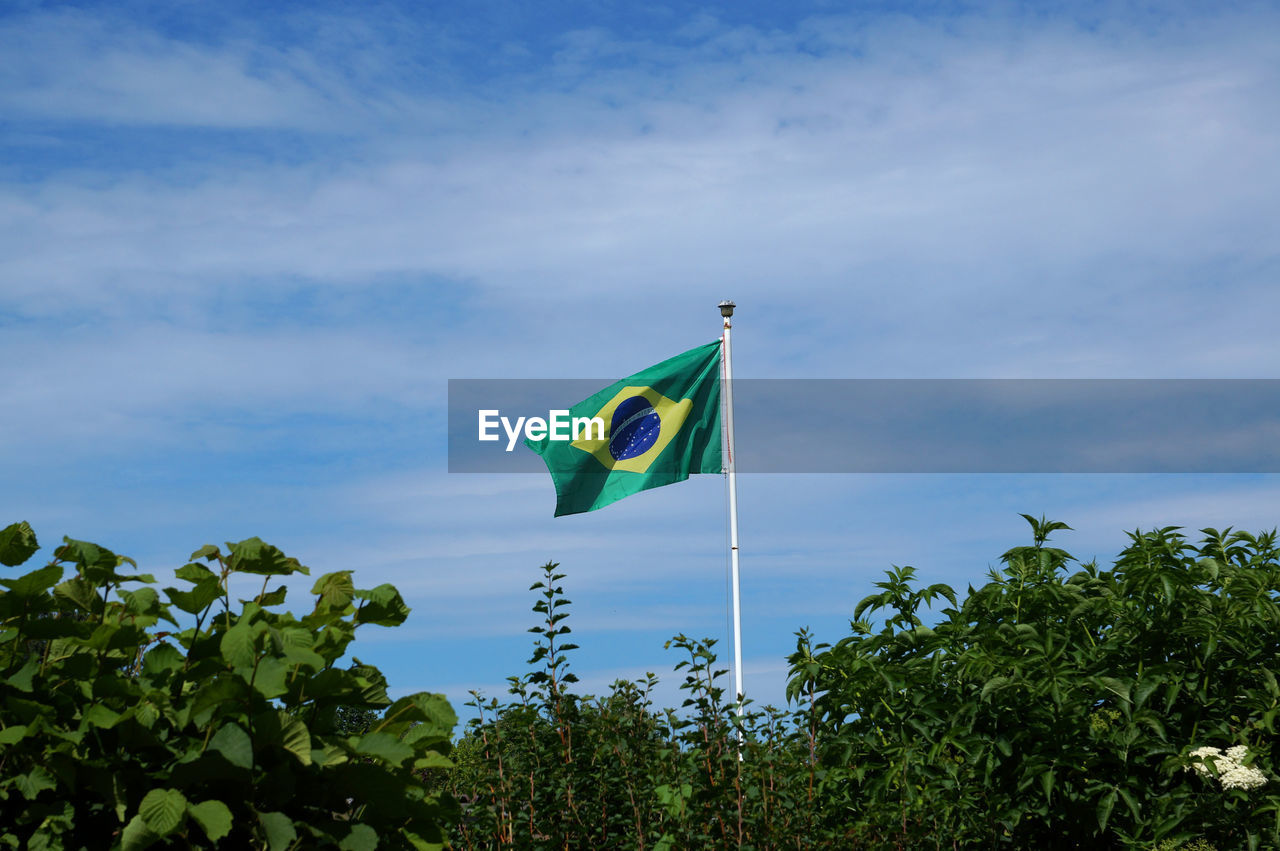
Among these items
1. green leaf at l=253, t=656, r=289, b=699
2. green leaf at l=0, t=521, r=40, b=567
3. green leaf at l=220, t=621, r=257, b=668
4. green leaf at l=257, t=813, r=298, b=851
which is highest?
green leaf at l=0, t=521, r=40, b=567

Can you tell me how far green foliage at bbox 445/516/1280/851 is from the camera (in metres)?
4.67

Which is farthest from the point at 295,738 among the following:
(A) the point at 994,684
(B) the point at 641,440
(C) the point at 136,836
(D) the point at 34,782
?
(B) the point at 641,440

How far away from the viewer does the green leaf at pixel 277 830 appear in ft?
8.52

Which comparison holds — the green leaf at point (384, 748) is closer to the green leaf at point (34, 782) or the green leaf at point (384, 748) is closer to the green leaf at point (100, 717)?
the green leaf at point (100, 717)

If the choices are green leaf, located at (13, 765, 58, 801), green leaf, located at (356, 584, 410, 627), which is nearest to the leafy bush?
green leaf, located at (356, 584, 410, 627)

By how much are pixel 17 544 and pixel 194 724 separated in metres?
0.66

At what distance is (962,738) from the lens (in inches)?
187

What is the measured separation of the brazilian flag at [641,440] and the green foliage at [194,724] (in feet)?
27.1

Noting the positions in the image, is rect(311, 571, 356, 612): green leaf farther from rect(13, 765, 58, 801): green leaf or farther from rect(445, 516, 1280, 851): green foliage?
rect(445, 516, 1280, 851): green foliage

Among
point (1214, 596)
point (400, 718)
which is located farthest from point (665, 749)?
point (1214, 596)

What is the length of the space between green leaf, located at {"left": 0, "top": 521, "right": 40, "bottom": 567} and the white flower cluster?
442cm

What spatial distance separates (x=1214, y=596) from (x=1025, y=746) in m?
Answer: 1.21

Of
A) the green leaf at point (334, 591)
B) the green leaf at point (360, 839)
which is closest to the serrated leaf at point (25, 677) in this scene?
the green leaf at point (334, 591)

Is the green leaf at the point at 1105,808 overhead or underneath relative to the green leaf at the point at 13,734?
underneath
